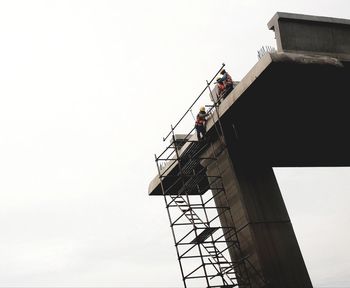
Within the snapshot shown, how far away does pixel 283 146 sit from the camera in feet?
67.9

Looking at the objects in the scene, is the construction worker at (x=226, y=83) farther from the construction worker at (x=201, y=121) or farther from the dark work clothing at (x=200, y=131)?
the dark work clothing at (x=200, y=131)

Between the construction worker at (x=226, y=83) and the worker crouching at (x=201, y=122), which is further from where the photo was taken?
the worker crouching at (x=201, y=122)

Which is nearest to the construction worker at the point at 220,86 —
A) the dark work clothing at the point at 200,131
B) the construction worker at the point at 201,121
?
the construction worker at the point at 201,121

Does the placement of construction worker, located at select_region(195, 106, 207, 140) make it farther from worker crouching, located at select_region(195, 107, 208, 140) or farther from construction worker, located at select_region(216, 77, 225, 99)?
construction worker, located at select_region(216, 77, 225, 99)

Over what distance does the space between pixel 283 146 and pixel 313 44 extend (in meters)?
5.14

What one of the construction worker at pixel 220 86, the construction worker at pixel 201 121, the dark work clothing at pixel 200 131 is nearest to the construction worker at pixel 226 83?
the construction worker at pixel 220 86

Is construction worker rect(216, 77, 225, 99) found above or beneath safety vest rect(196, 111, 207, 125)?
above

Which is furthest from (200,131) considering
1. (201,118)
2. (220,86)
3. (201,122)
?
(220,86)

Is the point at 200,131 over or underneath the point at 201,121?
underneath

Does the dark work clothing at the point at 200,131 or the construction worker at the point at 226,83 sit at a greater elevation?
the construction worker at the point at 226,83

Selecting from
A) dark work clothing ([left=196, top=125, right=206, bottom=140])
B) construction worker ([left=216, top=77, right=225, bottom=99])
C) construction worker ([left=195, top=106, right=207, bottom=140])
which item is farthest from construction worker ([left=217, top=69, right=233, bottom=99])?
dark work clothing ([left=196, top=125, right=206, bottom=140])

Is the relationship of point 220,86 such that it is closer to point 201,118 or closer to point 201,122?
point 201,118

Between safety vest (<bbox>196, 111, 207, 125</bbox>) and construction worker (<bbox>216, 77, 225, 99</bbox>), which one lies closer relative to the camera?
construction worker (<bbox>216, 77, 225, 99</bbox>)

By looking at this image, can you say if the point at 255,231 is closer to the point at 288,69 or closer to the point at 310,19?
the point at 288,69
